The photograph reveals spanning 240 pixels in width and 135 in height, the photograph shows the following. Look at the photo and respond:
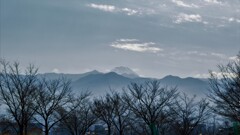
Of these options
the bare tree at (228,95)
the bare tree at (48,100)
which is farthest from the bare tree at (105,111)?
the bare tree at (228,95)

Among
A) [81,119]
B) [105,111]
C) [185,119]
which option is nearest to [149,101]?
[105,111]

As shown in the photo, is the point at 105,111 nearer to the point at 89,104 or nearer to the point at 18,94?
the point at 89,104

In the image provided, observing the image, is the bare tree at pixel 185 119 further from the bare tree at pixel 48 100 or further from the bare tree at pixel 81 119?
the bare tree at pixel 48 100

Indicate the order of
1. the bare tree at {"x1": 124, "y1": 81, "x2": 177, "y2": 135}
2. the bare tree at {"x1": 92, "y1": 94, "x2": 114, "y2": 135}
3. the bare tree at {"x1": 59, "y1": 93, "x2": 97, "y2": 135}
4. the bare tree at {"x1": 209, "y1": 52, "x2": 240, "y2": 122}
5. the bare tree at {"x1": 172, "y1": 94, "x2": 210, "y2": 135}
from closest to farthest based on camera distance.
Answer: the bare tree at {"x1": 209, "y1": 52, "x2": 240, "y2": 122}, the bare tree at {"x1": 124, "y1": 81, "x2": 177, "y2": 135}, the bare tree at {"x1": 172, "y1": 94, "x2": 210, "y2": 135}, the bare tree at {"x1": 92, "y1": 94, "x2": 114, "y2": 135}, the bare tree at {"x1": 59, "y1": 93, "x2": 97, "y2": 135}

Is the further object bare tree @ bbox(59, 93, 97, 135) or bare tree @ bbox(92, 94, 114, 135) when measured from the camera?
bare tree @ bbox(59, 93, 97, 135)

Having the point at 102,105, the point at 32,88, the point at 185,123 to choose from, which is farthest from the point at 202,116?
the point at 32,88

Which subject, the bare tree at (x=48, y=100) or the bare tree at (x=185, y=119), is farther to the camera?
the bare tree at (x=185, y=119)

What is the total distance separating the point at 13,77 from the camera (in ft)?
92.8

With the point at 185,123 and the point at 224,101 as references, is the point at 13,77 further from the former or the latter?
the point at 185,123

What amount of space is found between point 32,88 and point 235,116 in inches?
623

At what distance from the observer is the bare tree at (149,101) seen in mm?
37031

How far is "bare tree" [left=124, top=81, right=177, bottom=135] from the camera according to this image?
3703cm

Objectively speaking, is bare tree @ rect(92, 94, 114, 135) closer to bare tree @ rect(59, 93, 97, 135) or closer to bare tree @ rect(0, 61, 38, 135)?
bare tree @ rect(59, 93, 97, 135)

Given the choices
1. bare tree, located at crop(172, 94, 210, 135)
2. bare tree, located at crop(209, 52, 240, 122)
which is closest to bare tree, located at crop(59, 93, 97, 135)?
bare tree, located at crop(172, 94, 210, 135)
